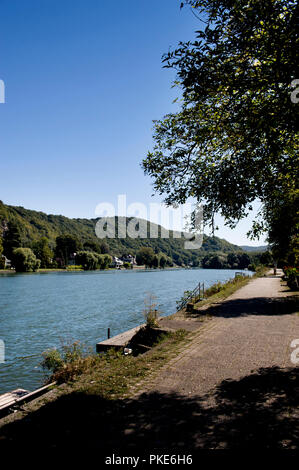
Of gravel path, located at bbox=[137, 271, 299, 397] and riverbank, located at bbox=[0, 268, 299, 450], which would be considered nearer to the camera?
riverbank, located at bbox=[0, 268, 299, 450]

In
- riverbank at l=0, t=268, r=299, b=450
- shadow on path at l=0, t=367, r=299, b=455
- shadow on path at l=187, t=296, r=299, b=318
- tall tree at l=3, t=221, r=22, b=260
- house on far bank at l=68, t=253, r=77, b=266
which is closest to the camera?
shadow on path at l=0, t=367, r=299, b=455

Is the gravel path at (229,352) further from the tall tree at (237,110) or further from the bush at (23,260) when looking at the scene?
the bush at (23,260)

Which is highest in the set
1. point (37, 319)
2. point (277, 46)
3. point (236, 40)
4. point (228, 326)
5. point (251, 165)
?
point (236, 40)

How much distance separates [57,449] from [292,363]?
587 cm

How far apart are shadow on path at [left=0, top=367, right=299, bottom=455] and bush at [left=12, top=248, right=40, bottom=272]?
93.5m

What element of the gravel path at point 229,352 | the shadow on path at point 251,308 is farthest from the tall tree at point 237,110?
the shadow on path at point 251,308

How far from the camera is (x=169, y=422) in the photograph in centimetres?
476

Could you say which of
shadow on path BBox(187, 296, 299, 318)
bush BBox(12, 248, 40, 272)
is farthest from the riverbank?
bush BBox(12, 248, 40, 272)

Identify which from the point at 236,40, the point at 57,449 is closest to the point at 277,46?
the point at 236,40

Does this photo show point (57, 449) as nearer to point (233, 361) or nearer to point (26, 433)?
point (26, 433)

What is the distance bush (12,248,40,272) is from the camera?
9194 centimetres

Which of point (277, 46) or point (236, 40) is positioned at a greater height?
point (236, 40)

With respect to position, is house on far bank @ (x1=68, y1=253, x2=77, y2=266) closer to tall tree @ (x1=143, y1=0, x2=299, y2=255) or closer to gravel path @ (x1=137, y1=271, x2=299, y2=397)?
gravel path @ (x1=137, y1=271, x2=299, y2=397)

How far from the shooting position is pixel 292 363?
7.57 m
